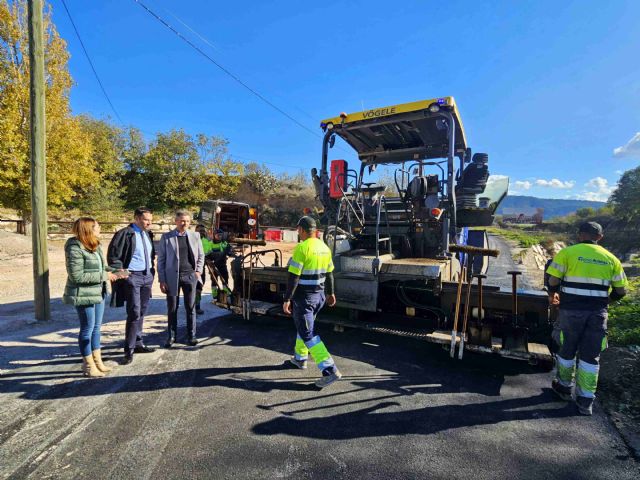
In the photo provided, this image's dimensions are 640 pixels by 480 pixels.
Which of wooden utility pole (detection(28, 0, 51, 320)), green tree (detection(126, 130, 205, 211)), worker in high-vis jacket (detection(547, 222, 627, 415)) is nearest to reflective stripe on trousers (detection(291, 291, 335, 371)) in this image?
worker in high-vis jacket (detection(547, 222, 627, 415))

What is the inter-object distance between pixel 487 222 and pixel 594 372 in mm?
2458

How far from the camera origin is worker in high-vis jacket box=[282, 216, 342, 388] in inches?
136

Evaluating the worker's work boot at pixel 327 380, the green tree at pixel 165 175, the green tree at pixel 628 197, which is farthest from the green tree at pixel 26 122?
the green tree at pixel 628 197

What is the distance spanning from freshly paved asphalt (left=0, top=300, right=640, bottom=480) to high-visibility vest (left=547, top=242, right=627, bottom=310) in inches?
37.8

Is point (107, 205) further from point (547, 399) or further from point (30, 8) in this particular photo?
point (547, 399)

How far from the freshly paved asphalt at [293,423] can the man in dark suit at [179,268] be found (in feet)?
1.68

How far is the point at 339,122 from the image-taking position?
17.1 feet

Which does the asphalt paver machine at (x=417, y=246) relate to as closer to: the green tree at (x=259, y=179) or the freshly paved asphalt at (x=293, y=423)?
the freshly paved asphalt at (x=293, y=423)

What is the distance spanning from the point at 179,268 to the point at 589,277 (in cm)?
443

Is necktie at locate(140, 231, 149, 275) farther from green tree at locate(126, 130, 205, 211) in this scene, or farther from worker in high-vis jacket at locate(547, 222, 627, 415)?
green tree at locate(126, 130, 205, 211)

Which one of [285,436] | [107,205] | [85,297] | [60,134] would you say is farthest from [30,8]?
[107,205]

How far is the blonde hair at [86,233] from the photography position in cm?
343

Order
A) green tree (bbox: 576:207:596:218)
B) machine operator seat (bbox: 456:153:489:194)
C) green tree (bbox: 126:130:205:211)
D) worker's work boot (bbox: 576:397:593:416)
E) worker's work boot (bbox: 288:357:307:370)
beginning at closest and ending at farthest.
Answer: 1. worker's work boot (bbox: 576:397:593:416)
2. worker's work boot (bbox: 288:357:307:370)
3. machine operator seat (bbox: 456:153:489:194)
4. green tree (bbox: 126:130:205:211)
5. green tree (bbox: 576:207:596:218)

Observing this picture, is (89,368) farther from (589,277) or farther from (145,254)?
(589,277)
